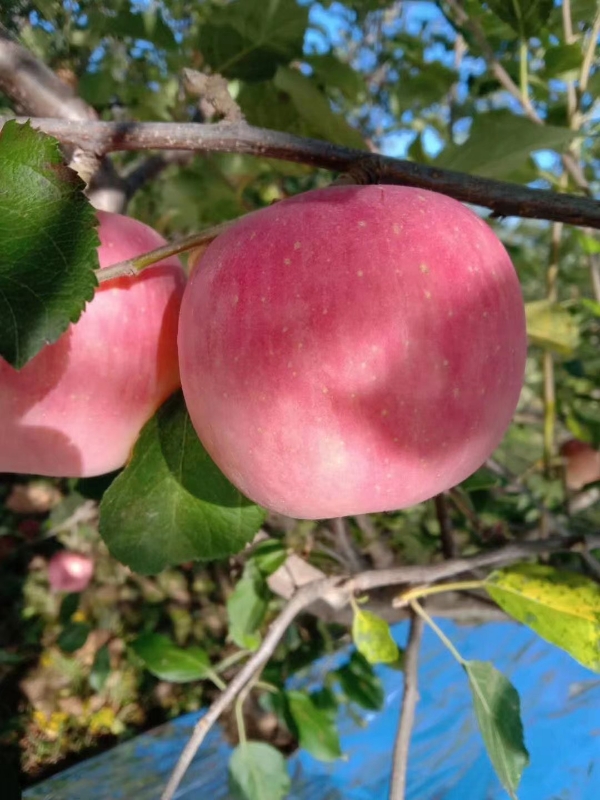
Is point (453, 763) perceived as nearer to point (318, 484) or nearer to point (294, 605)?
point (294, 605)

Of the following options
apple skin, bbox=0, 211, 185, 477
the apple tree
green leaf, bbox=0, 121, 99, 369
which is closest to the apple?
the apple tree

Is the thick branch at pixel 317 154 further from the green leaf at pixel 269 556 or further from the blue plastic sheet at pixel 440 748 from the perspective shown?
the blue plastic sheet at pixel 440 748

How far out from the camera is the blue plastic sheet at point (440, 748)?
2.15ft

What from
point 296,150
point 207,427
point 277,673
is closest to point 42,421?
point 207,427

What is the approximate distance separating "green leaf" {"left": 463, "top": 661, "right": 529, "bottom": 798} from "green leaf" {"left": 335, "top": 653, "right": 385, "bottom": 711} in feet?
1.17

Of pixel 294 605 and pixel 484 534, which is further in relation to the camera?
pixel 484 534

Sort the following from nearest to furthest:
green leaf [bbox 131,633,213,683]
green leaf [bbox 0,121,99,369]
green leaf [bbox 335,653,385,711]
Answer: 1. green leaf [bbox 0,121,99,369]
2. green leaf [bbox 131,633,213,683]
3. green leaf [bbox 335,653,385,711]

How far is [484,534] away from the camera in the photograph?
2.27 feet

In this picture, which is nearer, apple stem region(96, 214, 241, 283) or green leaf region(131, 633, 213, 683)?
apple stem region(96, 214, 241, 283)

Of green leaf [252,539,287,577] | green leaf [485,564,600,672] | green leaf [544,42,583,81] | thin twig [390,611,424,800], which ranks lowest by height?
green leaf [252,539,287,577]

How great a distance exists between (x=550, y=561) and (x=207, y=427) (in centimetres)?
60

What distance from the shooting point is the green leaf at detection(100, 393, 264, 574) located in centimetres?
41

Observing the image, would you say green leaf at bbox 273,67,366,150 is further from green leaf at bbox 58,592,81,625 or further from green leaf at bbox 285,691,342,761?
green leaf at bbox 58,592,81,625

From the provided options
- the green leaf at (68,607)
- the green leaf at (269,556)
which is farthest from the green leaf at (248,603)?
the green leaf at (68,607)
